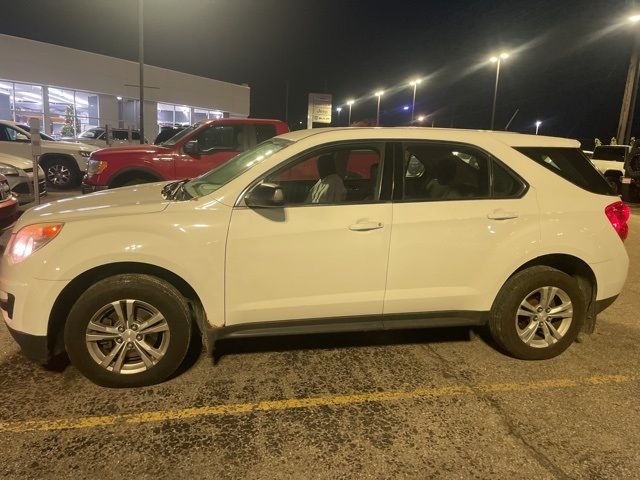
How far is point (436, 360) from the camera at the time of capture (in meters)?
4.05

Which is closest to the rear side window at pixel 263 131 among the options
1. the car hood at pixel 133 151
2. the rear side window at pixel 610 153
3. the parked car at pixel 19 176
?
the car hood at pixel 133 151

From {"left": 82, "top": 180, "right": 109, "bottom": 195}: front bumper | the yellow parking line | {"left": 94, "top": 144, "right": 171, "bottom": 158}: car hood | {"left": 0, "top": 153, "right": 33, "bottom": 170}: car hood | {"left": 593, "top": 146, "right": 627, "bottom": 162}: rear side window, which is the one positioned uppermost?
{"left": 593, "top": 146, "right": 627, "bottom": 162}: rear side window

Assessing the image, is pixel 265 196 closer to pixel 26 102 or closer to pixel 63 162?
pixel 63 162

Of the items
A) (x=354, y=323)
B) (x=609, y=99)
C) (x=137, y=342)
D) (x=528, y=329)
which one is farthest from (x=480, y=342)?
(x=609, y=99)

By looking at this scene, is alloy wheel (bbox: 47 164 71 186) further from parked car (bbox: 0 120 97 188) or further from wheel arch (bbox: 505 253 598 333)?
wheel arch (bbox: 505 253 598 333)

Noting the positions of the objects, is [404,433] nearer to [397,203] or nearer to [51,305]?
[397,203]

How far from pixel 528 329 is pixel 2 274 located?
3.75m

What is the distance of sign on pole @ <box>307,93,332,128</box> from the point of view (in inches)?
1025

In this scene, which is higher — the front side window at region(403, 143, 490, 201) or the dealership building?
the dealership building

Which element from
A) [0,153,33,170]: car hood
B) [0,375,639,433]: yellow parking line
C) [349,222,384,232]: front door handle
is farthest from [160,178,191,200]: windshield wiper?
[0,153,33,170]: car hood

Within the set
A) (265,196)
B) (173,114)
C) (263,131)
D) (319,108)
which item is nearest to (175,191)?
(265,196)

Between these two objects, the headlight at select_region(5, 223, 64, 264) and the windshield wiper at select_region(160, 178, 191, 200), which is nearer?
the headlight at select_region(5, 223, 64, 264)

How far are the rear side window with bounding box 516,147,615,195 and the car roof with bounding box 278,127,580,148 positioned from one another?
0.05 meters

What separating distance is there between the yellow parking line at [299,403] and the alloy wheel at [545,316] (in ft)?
1.18
